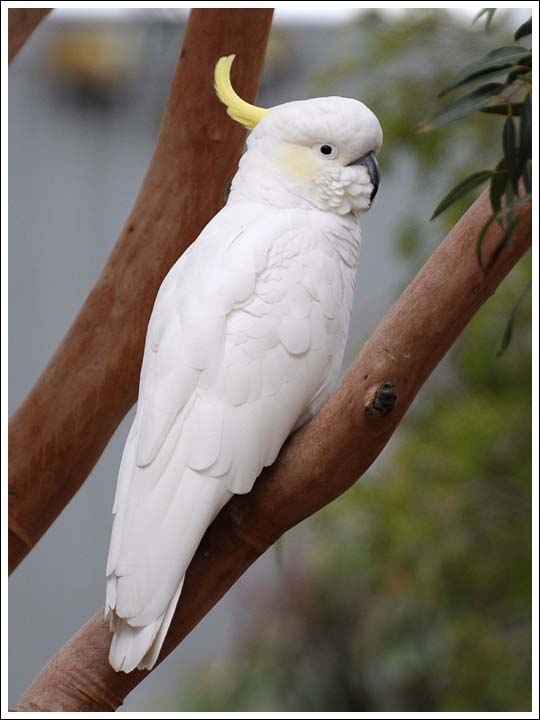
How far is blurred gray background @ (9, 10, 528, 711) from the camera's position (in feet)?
10.4

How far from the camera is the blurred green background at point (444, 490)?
2135 millimetres

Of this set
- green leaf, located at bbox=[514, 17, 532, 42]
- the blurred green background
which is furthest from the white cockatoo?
the blurred green background

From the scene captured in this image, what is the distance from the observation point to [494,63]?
85 centimetres

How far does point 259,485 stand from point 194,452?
0.10 metres

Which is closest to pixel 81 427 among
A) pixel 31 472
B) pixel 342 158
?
pixel 31 472

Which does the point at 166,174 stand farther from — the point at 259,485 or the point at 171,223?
the point at 259,485

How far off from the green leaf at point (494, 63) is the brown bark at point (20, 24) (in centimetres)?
87

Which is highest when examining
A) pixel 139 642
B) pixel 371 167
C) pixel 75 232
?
pixel 371 167

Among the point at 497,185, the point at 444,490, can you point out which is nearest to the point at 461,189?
the point at 497,185

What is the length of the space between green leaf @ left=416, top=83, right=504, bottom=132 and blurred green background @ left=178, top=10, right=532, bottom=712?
1.16 meters

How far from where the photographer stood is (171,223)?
4.76 feet

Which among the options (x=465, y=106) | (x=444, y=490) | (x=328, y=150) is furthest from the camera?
(x=444, y=490)

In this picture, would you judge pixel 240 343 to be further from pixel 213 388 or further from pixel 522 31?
pixel 522 31

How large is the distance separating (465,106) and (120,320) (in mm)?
795
